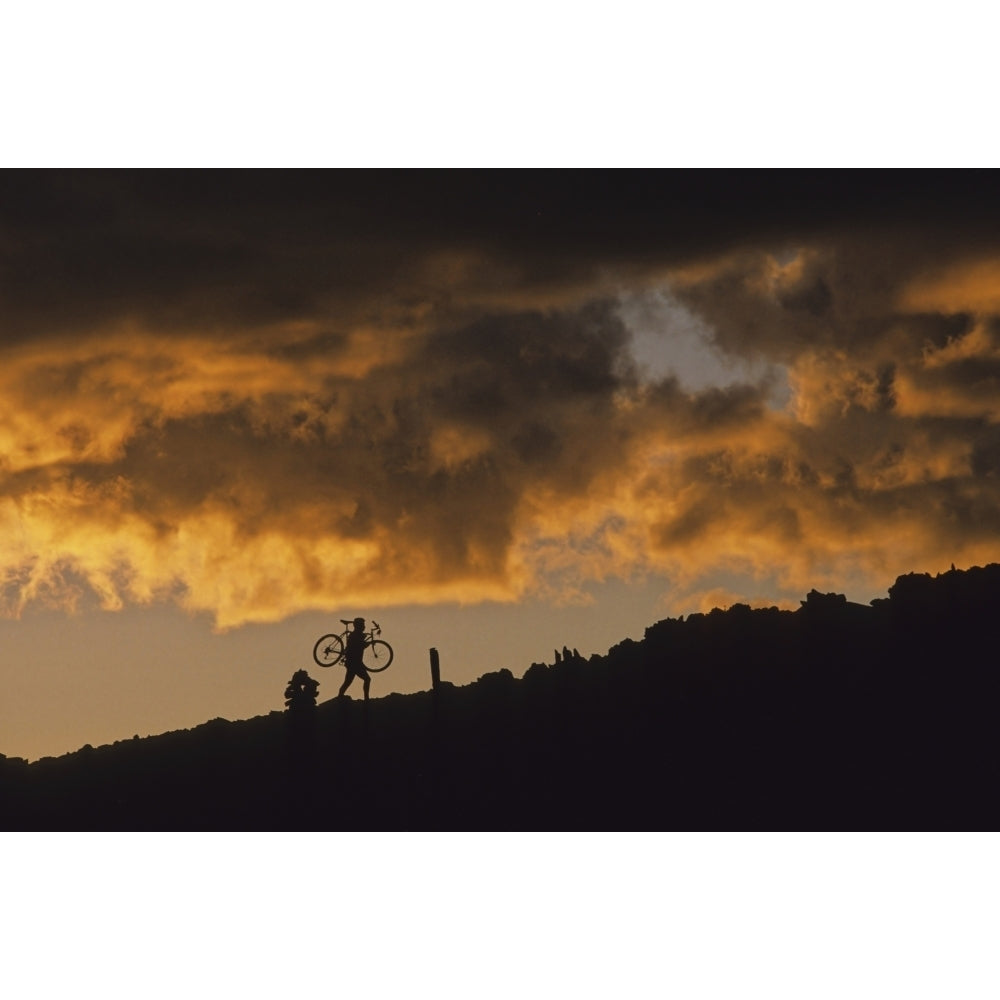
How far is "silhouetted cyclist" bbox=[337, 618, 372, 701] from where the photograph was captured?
23.3m

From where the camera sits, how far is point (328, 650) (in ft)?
76.3

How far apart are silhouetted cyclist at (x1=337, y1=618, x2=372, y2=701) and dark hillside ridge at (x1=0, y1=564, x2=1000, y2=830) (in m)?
1.09

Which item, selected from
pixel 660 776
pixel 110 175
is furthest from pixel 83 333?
pixel 660 776

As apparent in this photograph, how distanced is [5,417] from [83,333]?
2.07 meters

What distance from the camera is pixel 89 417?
22.5 m

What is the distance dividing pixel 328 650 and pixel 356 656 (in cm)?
65

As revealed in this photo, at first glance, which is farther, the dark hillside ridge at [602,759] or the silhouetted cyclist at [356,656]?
the silhouetted cyclist at [356,656]

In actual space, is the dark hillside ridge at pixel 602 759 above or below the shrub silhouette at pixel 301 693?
below

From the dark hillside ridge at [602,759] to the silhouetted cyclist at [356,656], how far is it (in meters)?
1.09

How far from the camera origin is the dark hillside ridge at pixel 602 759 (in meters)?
21.6

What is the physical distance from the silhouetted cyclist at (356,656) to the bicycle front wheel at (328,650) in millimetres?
137

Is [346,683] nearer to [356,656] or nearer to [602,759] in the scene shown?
[356,656]

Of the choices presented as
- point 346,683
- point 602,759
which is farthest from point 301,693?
point 602,759

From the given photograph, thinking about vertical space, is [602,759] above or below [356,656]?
below
